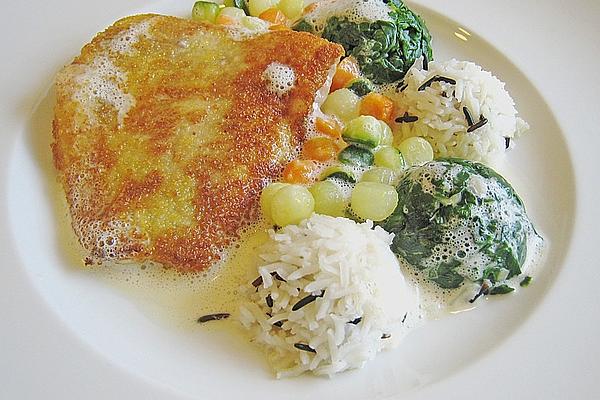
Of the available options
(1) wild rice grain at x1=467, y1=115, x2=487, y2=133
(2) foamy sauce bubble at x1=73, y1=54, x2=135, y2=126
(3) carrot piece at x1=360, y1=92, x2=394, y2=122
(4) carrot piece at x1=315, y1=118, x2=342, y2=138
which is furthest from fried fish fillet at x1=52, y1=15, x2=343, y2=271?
(1) wild rice grain at x1=467, y1=115, x2=487, y2=133

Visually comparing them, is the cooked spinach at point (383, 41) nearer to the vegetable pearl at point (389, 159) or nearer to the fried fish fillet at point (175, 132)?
the fried fish fillet at point (175, 132)

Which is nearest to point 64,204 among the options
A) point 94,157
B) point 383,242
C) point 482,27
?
point 94,157

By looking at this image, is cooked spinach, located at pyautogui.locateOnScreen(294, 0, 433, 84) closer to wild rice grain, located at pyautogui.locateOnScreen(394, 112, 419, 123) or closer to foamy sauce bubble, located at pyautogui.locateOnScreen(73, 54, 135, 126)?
wild rice grain, located at pyautogui.locateOnScreen(394, 112, 419, 123)

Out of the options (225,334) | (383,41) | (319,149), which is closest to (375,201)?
(319,149)

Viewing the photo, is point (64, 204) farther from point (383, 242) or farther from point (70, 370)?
point (383, 242)

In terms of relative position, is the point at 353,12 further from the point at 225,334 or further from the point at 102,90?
the point at 225,334

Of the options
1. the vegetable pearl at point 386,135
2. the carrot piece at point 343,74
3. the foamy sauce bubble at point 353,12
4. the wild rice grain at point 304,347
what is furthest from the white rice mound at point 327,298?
the foamy sauce bubble at point 353,12
